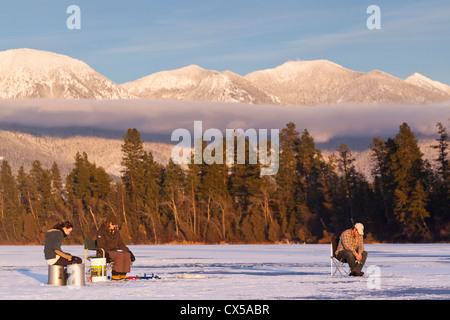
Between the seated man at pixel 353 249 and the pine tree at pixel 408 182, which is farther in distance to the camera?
the pine tree at pixel 408 182

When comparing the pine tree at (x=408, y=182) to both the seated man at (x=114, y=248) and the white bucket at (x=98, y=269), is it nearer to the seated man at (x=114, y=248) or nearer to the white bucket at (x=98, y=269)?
the seated man at (x=114, y=248)

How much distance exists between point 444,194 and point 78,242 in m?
48.4

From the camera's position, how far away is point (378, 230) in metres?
85.1

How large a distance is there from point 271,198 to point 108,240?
3044 inches

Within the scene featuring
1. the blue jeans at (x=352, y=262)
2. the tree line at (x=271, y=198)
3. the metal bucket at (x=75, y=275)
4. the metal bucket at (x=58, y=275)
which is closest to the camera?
the metal bucket at (x=75, y=275)

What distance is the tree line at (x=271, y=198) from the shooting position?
8238 centimetres

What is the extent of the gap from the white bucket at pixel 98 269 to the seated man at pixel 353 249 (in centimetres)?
653

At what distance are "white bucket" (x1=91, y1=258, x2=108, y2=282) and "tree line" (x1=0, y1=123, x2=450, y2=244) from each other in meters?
60.2

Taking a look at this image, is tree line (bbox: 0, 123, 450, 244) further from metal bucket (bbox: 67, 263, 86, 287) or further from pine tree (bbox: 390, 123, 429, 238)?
metal bucket (bbox: 67, 263, 86, 287)

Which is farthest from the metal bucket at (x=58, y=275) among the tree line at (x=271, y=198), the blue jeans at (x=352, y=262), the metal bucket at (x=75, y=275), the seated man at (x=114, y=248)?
the tree line at (x=271, y=198)

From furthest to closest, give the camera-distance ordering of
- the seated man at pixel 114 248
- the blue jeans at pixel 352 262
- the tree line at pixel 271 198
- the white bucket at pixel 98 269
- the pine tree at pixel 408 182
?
the tree line at pixel 271 198
the pine tree at pixel 408 182
the blue jeans at pixel 352 262
the seated man at pixel 114 248
the white bucket at pixel 98 269

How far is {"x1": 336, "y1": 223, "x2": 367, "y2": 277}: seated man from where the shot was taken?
21062mm

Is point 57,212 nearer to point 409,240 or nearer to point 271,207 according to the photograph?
point 271,207
